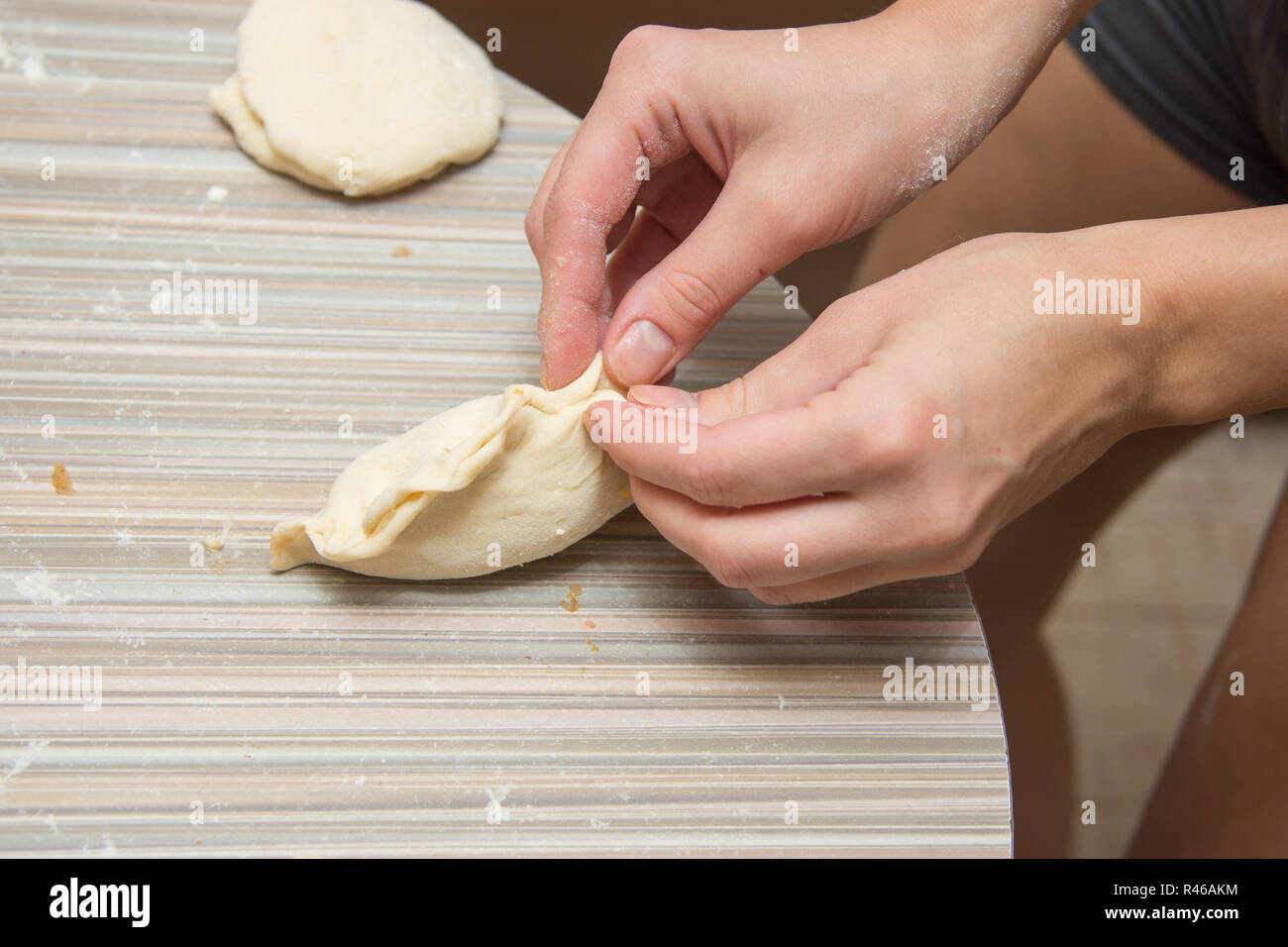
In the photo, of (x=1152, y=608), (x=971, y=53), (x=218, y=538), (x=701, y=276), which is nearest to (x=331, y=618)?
(x=218, y=538)

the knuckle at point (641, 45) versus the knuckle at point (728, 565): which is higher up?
the knuckle at point (641, 45)

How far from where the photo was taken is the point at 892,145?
3.44 ft

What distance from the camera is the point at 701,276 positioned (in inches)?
39.0

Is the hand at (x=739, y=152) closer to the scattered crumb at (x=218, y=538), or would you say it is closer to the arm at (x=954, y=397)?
the arm at (x=954, y=397)

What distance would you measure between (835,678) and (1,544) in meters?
0.98

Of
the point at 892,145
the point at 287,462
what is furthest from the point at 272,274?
the point at 892,145

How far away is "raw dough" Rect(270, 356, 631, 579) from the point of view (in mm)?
996

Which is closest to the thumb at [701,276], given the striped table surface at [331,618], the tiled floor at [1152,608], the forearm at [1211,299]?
the striped table surface at [331,618]

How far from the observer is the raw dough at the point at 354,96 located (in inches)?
51.6

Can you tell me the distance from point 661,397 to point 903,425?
0.26 meters

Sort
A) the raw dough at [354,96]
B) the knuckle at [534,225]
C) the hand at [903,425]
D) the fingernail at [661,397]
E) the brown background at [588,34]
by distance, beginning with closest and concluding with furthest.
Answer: the hand at [903,425] → the fingernail at [661,397] → the knuckle at [534,225] → the raw dough at [354,96] → the brown background at [588,34]

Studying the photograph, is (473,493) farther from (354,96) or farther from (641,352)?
(354,96)

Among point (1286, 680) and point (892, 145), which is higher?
point (892, 145)
